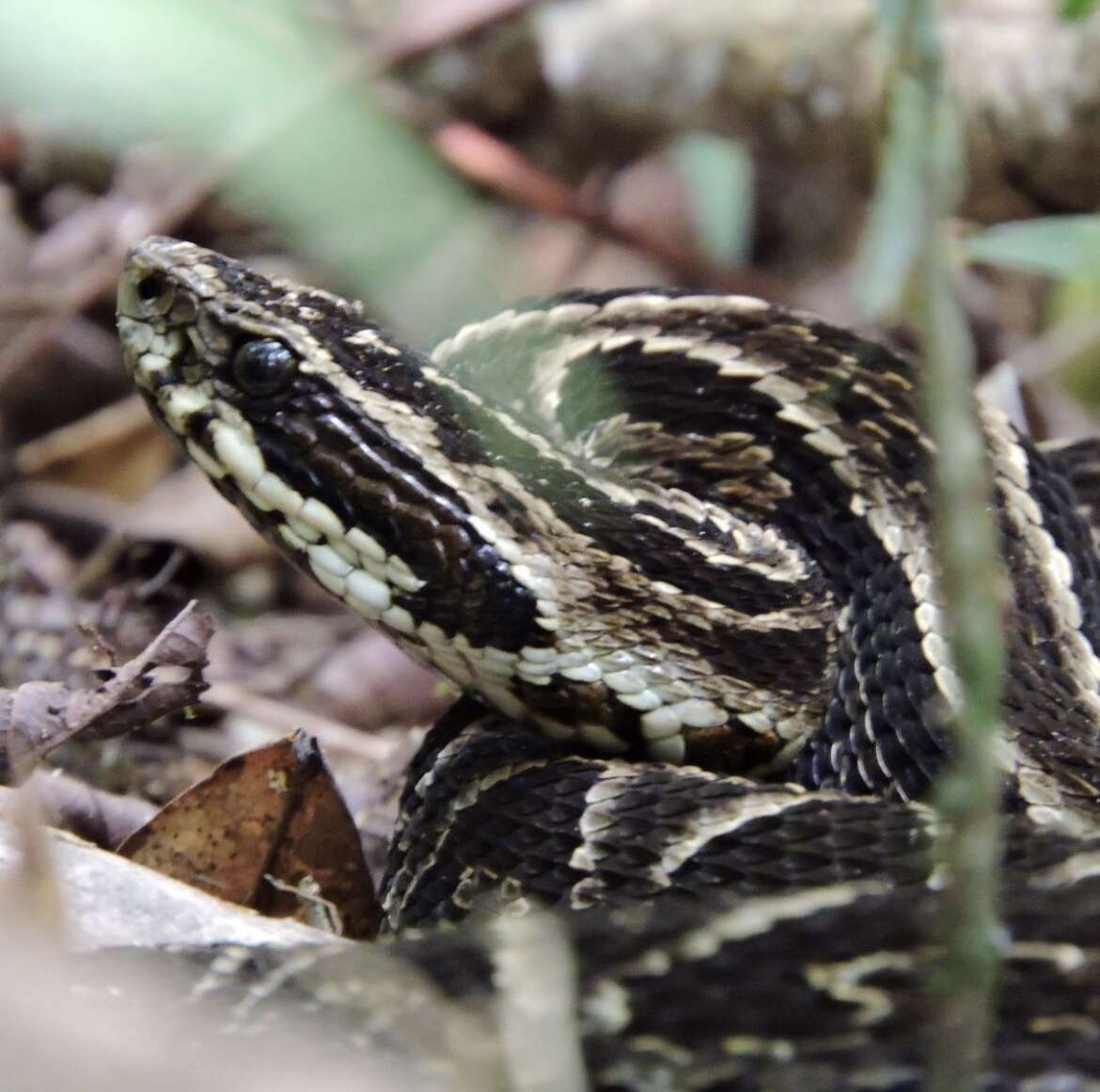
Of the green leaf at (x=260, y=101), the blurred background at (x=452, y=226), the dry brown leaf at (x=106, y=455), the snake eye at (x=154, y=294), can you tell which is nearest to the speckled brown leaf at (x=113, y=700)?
the blurred background at (x=452, y=226)

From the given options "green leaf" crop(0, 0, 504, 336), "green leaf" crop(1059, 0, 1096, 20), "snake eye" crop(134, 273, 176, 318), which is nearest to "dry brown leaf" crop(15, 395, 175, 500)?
"snake eye" crop(134, 273, 176, 318)

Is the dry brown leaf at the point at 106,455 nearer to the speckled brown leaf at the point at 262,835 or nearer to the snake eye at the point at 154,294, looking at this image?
the snake eye at the point at 154,294

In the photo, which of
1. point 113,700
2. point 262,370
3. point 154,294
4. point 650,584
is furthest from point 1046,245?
point 113,700

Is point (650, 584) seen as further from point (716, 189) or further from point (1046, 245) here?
point (716, 189)

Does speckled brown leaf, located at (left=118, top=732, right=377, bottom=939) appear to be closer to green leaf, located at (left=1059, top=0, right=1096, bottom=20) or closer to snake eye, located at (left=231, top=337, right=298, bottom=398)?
snake eye, located at (left=231, top=337, right=298, bottom=398)

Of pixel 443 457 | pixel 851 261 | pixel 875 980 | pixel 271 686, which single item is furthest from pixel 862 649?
pixel 851 261
